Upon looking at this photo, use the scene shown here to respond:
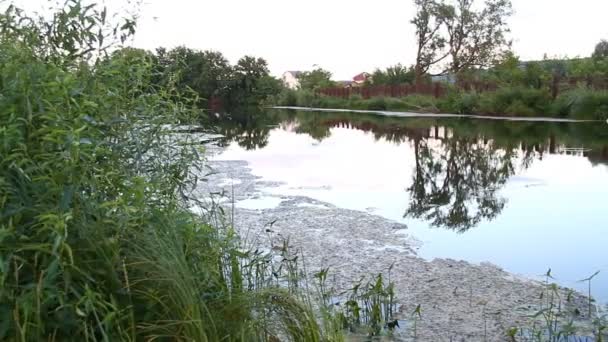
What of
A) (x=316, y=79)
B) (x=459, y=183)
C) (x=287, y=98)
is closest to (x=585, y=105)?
(x=459, y=183)

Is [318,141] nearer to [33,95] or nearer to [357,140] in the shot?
[357,140]

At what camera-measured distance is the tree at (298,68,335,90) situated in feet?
204

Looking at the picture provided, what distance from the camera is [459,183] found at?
30.6 feet

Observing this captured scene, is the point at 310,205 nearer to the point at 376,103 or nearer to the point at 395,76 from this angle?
the point at 376,103

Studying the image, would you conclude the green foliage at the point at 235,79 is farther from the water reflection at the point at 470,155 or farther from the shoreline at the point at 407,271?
the shoreline at the point at 407,271

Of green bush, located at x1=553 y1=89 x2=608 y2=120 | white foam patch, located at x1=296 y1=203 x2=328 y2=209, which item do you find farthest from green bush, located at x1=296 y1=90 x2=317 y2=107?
white foam patch, located at x1=296 y1=203 x2=328 y2=209

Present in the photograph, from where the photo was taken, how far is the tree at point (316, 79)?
6212 centimetres

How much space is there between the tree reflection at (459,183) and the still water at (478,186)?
1 centimetres

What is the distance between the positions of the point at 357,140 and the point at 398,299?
13.6 metres

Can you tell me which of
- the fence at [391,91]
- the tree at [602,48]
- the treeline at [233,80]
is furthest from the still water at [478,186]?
the treeline at [233,80]

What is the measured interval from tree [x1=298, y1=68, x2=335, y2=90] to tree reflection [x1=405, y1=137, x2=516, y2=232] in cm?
4806

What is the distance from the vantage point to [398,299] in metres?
4.10

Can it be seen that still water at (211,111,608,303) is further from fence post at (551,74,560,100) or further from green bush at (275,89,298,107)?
green bush at (275,89,298,107)

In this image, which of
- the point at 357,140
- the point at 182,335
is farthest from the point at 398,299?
the point at 357,140
